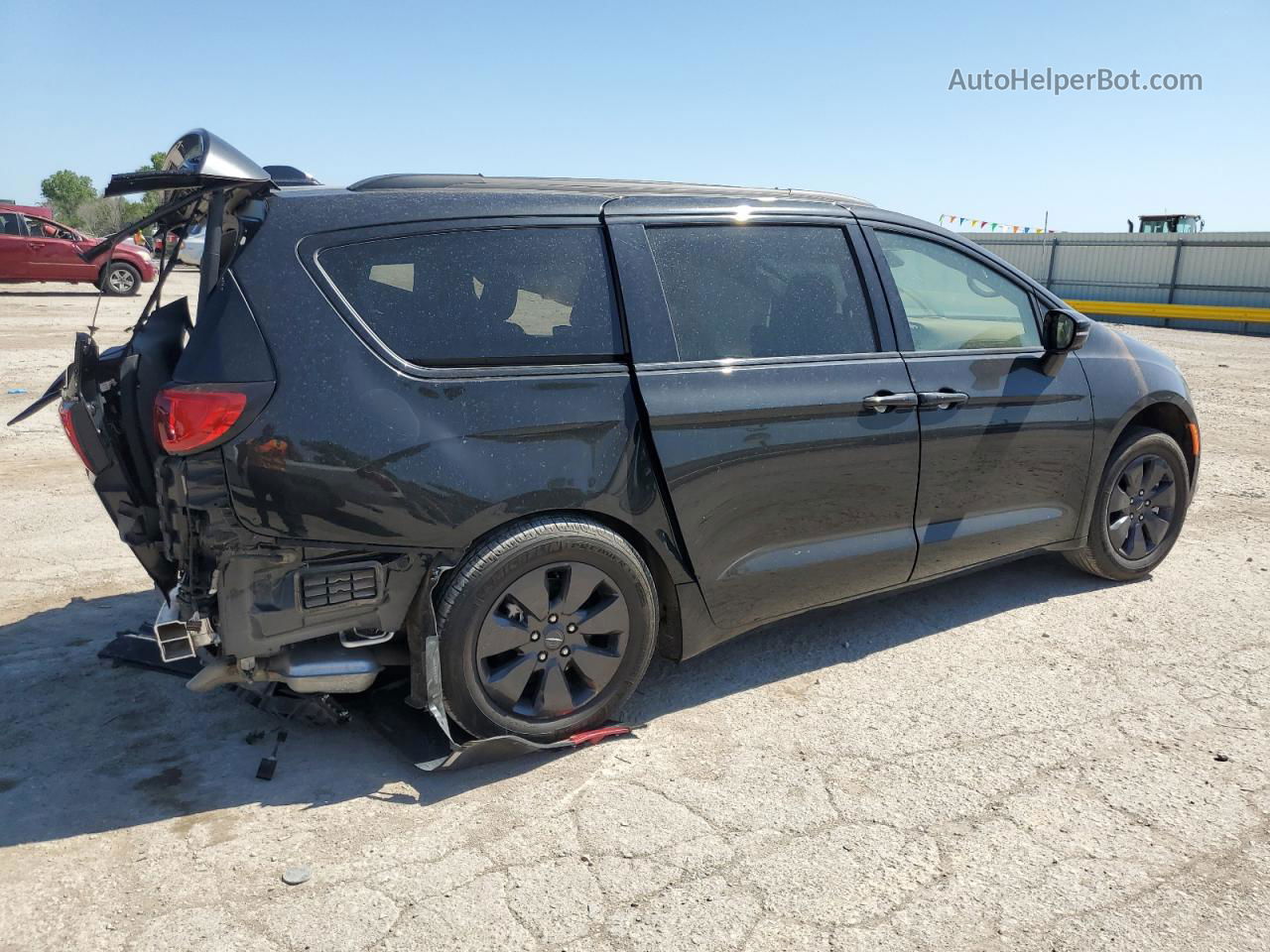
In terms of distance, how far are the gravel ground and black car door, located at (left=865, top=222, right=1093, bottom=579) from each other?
494mm

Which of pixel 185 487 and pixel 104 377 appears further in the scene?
pixel 104 377

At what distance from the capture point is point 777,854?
283 centimetres

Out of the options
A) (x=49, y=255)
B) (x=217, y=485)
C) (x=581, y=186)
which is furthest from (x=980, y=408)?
(x=49, y=255)

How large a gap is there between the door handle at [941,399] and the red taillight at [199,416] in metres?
2.54

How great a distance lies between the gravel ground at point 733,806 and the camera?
101 inches

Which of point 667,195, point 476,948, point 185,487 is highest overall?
point 667,195

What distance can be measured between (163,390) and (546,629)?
139 centimetres

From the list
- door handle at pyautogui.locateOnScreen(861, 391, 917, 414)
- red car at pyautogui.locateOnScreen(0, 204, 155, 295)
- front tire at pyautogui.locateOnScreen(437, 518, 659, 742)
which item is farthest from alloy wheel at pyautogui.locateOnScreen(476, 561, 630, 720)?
red car at pyautogui.locateOnScreen(0, 204, 155, 295)

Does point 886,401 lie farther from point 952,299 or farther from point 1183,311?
point 1183,311

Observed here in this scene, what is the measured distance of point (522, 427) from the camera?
3.16 metres

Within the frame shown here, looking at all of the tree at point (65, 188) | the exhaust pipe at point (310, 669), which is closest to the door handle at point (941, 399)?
the exhaust pipe at point (310, 669)

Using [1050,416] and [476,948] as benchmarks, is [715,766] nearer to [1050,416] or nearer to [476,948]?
[476,948]

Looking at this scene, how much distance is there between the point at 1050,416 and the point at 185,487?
353cm

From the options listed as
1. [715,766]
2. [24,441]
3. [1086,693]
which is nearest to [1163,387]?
[1086,693]
